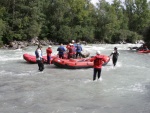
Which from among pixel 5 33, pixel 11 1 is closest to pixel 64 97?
pixel 5 33

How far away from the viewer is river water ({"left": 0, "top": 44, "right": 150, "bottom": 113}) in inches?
339

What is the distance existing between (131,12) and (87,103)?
64302 mm

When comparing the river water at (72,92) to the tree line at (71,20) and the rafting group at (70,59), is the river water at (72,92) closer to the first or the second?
the rafting group at (70,59)

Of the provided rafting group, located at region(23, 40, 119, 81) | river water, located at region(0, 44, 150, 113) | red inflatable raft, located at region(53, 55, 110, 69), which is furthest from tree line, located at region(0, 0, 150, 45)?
river water, located at region(0, 44, 150, 113)

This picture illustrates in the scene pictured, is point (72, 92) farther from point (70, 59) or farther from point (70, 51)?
point (70, 51)

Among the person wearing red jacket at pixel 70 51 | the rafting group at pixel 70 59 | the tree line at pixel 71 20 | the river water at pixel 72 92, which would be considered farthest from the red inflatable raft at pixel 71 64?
the tree line at pixel 71 20

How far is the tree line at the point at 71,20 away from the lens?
38.7 meters

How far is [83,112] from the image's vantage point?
8156 mm

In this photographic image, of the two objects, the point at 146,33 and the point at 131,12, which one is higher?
the point at 131,12

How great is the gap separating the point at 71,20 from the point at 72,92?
4193 cm

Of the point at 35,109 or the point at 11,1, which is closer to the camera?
the point at 35,109

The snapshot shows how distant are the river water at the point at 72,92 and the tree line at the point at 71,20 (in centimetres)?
2205

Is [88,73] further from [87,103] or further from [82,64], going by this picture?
[87,103]

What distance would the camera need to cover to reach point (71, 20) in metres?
51.7
